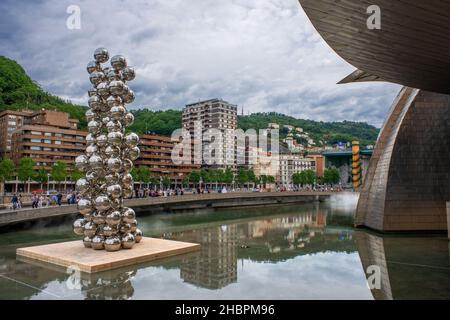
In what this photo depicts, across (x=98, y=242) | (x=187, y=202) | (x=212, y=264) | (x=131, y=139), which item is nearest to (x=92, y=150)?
(x=131, y=139)

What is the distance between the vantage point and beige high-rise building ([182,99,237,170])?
107688 mm

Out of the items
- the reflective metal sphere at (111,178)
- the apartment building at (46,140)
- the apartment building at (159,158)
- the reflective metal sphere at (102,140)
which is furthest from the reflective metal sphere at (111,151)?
the apartment building at (159,158)

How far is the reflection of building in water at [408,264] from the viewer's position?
24.4 ft

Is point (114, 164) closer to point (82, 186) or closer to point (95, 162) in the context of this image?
point (95, 162)

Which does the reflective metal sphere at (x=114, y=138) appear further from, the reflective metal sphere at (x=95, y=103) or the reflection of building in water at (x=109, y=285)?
the reflection of building in water at (x=109, y=285)

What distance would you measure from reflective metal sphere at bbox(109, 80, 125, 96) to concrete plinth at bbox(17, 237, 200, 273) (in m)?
5.19

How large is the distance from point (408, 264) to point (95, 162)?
1009cm

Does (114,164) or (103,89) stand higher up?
(103,89)

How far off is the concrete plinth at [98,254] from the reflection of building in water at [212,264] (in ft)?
2.90

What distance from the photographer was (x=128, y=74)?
1219 centimetres

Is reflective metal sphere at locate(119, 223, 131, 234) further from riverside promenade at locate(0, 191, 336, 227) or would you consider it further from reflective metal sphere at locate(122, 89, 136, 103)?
riverside promenade at locate(0, 191, 336, 227)

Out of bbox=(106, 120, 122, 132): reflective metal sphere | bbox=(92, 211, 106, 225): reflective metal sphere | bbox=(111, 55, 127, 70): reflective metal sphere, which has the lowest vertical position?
bbox=(92, 211, 106, 225): reflective metal sphere

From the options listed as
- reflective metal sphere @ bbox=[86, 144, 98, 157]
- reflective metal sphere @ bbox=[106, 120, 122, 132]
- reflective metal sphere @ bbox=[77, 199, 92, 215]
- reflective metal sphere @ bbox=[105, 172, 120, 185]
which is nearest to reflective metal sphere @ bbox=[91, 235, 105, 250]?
reflective metal sphere @ bbox=[77, 199, 92, 215]
